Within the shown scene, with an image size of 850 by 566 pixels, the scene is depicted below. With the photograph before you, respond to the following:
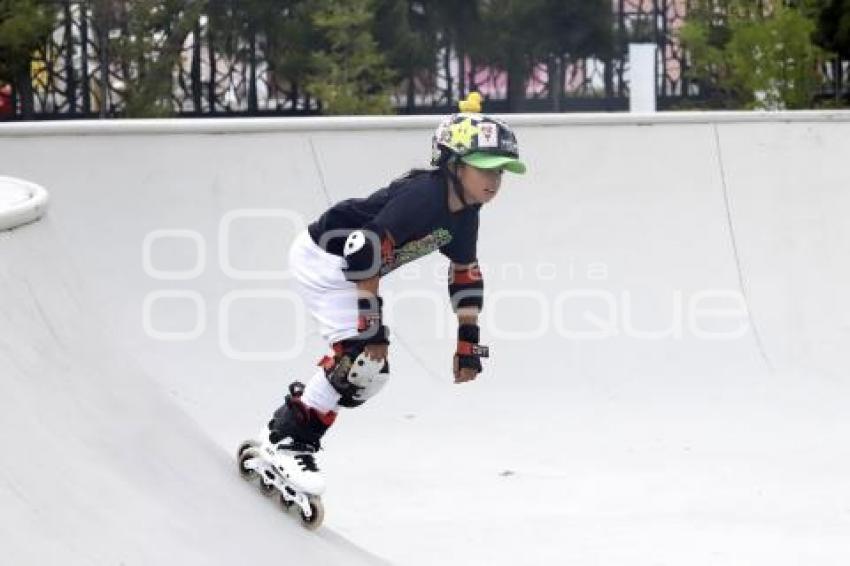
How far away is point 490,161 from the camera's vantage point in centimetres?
580

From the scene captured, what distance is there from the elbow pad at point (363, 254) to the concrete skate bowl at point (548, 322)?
2.33 ft

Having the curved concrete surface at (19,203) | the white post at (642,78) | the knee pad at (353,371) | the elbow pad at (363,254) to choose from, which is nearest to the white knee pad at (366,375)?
the knee pad at (353,371)

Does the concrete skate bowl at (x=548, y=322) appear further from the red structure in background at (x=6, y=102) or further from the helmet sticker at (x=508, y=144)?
the red structure in background at (x=6, y=102)

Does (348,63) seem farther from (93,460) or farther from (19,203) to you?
(93,460)

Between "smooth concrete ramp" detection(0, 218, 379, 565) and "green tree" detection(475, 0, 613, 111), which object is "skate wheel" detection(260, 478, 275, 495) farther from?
"green tree" detection(475, 0, 613, 111)

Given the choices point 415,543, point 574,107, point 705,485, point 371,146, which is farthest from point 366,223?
point 574,107

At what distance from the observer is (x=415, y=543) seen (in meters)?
6.53

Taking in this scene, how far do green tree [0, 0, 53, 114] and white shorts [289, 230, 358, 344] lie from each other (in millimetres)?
15234

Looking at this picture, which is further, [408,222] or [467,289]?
[467,289]

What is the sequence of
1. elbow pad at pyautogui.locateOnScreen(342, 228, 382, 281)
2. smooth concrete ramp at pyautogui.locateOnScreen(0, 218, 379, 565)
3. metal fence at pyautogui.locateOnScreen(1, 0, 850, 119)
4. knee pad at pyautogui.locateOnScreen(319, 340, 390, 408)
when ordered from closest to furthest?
smooth concrete ramp at pyautogui.locateOnScreen(0, 218, 379, 565), elbow pad at pyautogui.locateOnScreen(342, 228, 382, 281), knee pad at pyautogui.locateOnScreen(319, 340, 390, 408), metal fence at pyautogui.locateOnScreen(1, 0, 850, 119)

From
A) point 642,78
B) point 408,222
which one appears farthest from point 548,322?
point 642,78

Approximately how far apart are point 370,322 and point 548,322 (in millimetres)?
3242

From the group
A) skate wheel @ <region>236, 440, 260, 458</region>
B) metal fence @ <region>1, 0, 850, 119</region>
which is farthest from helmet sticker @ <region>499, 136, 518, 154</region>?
metal fence @ <region>1, 0, 850, 119</region>

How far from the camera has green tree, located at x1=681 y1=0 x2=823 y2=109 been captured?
20.9m
